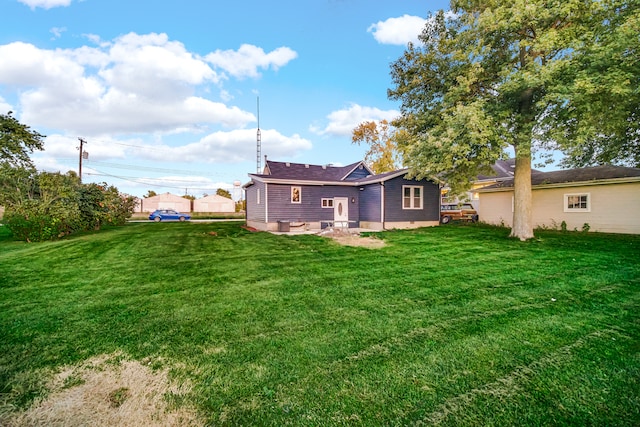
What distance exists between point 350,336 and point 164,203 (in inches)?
1786

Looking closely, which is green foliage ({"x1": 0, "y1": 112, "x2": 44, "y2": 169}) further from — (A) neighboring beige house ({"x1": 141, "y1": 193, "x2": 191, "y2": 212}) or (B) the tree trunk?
(A) neighboring beige house ({"x1": 141, "y1": 193, "x2": 191, "y2": 212})

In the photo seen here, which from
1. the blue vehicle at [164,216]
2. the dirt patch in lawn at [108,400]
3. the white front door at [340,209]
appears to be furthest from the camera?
the blue vehicle at [164,216]

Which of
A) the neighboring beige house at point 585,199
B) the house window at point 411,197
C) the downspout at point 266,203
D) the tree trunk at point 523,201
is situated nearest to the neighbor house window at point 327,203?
the downspout at point 266,203

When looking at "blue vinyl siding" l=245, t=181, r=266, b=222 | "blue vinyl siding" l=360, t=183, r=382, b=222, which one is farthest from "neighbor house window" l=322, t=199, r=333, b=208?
"blue vinyl siding" l=245, t=181, r=266, b=222

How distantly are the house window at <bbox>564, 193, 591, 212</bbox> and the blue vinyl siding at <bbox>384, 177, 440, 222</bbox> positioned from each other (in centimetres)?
598

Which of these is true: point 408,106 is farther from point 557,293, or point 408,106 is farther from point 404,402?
point 404,402

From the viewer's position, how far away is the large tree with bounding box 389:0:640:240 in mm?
8656

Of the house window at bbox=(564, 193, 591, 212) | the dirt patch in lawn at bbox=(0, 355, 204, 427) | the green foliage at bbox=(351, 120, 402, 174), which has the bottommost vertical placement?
the dirt patch in lawn at bbox=(0, 355, 204, 427)

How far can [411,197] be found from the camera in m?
16.5

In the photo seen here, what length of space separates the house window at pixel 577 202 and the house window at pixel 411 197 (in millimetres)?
6719

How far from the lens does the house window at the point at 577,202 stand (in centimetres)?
1268

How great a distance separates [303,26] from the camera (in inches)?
553

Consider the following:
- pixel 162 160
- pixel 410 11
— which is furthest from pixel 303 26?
pixel 162 160

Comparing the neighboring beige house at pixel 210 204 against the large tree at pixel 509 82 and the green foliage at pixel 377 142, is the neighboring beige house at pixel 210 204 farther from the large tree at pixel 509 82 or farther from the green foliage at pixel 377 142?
the large tree at pixel 509 82
